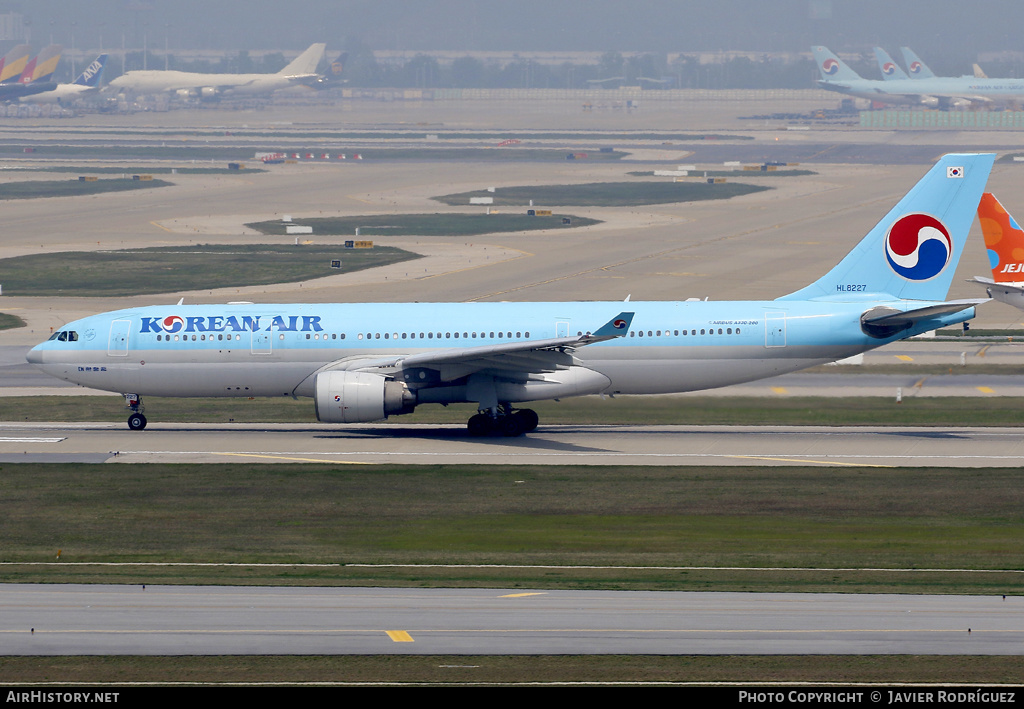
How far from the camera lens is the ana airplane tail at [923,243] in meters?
45.9

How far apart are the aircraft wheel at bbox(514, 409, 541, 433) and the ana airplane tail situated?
10.8 metres

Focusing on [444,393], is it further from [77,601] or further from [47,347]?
[77,601]

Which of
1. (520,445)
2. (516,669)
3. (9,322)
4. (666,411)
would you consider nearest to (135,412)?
(520,445)

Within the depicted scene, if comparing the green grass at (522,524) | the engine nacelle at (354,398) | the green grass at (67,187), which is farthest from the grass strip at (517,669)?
the green grass at (67,187)

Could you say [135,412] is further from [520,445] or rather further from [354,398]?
[520,445]

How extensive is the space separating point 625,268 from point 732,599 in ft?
218

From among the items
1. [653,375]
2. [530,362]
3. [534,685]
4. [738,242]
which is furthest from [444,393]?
[738,242]

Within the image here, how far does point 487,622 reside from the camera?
24188mm

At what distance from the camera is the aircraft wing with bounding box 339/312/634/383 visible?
42031 mm

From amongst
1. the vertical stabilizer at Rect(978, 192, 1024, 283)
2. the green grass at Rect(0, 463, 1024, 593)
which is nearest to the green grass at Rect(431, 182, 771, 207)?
the vertical stabilizer at Rect(978, 192, 1024, 283)

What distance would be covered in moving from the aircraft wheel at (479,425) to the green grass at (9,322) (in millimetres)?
34859

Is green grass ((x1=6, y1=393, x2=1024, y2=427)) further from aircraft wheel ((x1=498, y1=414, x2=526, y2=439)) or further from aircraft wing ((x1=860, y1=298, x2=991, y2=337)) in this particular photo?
aircraft wing ((x1=860, y1=298, x2=991, y2=337))

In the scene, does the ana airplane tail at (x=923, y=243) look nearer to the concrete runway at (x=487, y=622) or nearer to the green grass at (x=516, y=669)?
the concrete runway at (x=487, y=622)

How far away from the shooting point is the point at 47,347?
4706 cm
